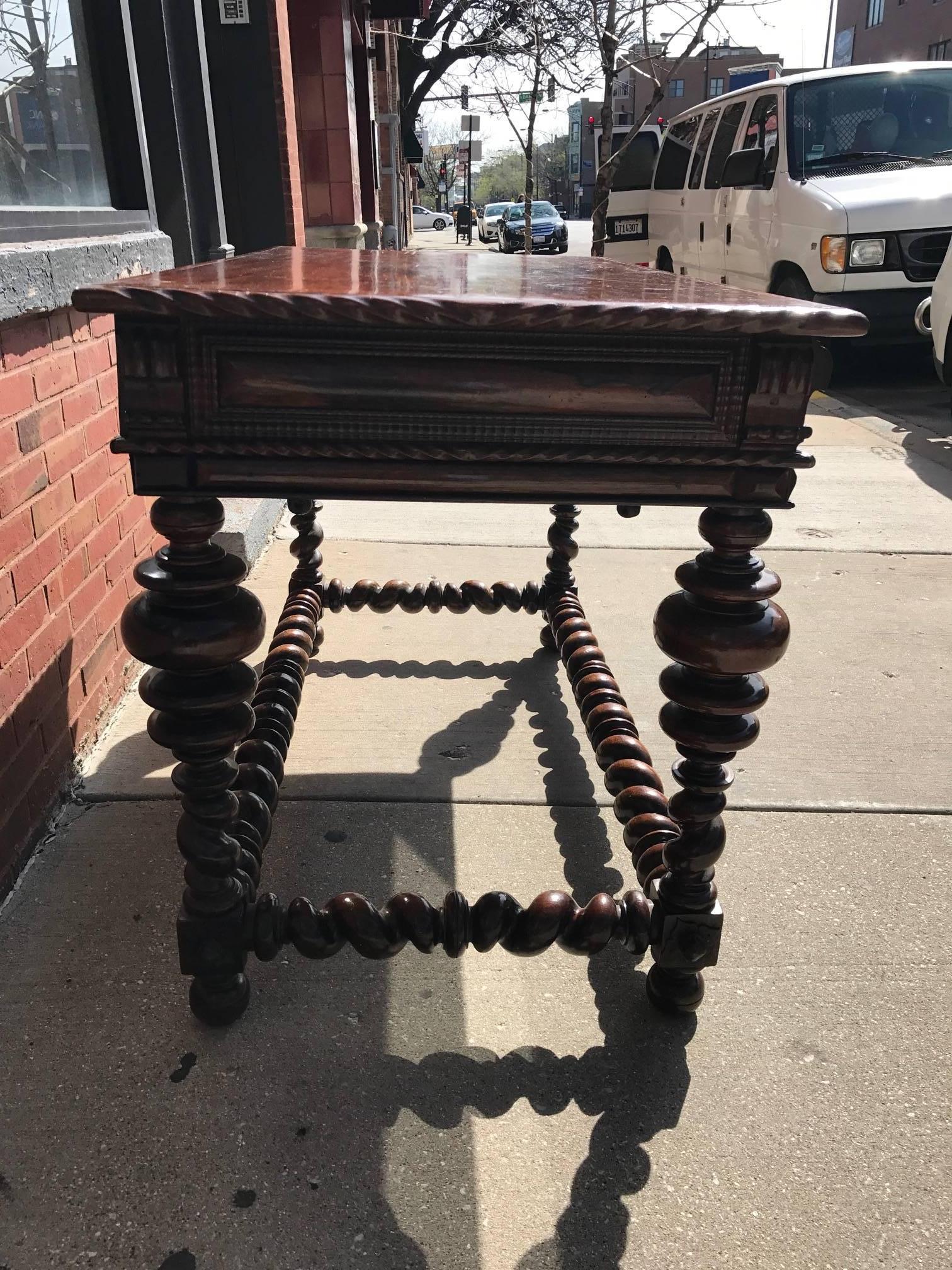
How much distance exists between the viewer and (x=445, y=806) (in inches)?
88.3

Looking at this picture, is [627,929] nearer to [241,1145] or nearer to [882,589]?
[241,1145]

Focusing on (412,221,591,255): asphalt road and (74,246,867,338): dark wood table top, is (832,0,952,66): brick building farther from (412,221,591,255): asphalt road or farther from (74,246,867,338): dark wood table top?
(74,246,867,338): dark wood table top

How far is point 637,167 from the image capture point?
11.2 m

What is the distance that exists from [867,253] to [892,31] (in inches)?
1418

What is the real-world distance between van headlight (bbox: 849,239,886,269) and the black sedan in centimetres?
1799

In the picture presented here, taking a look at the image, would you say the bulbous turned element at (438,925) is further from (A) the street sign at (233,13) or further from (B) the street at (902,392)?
(B) the street at (902,392)

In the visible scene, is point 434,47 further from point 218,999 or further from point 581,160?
point 581,160

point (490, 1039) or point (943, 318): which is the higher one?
point (943, 318)

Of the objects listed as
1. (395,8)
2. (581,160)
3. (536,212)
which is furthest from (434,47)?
(581,160)

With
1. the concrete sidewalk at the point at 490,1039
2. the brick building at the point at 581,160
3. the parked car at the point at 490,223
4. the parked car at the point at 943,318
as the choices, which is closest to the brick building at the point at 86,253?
the concrete sidewalk at the point at 490,1039

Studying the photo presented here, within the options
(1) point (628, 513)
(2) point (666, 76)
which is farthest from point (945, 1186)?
(2) point (666, 76)

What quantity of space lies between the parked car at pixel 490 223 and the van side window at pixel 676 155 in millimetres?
21994

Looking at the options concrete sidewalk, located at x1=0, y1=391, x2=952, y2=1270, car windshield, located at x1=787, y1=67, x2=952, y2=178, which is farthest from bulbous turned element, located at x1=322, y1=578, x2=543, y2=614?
car windshield, located at x1=787, y1=67, x2=952, y2=178

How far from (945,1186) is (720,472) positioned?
103cm
